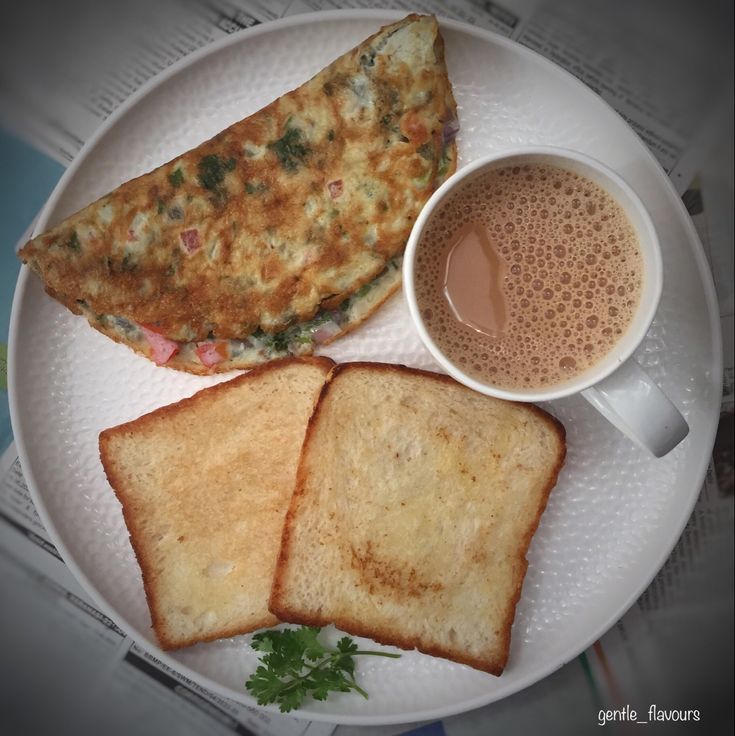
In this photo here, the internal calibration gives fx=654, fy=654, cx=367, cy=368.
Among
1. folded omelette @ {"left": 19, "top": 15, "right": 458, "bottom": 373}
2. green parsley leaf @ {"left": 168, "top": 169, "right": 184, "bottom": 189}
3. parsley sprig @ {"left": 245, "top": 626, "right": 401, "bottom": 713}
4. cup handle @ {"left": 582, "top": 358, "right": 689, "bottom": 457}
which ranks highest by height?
green parsley leaf @ {"left": 168, "top": 169, "right": 184, "bottom": 189}

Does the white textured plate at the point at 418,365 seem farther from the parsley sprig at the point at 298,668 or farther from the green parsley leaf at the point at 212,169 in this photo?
the green parsley leaf at the point at 212,169

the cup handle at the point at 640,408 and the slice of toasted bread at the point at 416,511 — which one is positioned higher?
the cup handle at the point at 640,408

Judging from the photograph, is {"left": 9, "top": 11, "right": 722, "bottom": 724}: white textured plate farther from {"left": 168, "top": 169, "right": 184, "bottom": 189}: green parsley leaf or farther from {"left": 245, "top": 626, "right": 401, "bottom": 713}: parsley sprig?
{"left": 168, "top": 169, "right": 184, "bottom": 189}: green parsley leaf

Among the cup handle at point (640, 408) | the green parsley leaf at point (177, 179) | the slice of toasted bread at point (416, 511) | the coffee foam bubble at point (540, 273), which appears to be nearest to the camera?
the cup handle at point (640, 408)

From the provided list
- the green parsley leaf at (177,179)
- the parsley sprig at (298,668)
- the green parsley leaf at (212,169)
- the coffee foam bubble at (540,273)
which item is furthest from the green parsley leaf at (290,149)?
the parsley sprig at (298,668)

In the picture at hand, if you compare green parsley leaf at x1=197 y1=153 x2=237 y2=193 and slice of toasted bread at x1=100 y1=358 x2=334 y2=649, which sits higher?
green parsley leaf at x1=197 y1=153 x2=237 y2=193

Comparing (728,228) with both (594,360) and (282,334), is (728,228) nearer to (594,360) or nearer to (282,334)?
(594,360)

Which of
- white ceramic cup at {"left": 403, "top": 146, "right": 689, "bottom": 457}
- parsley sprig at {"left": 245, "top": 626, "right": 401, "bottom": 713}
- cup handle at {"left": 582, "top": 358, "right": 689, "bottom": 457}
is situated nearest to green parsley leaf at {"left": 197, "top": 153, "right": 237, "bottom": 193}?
white ceramic cup at {"left": 403, "top": 146, "right": 689, "bottom": 457}
